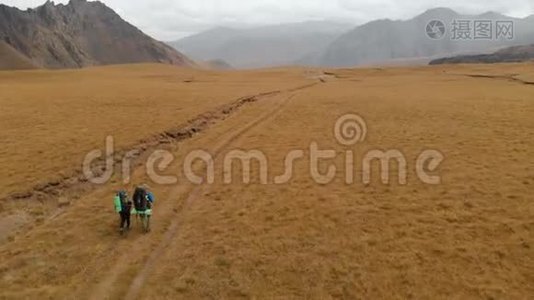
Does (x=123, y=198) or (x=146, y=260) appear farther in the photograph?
(x=123, y=198)

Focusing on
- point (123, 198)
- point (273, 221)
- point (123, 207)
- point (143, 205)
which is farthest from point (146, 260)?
point (273, 221)

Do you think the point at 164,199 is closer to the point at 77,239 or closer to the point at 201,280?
the point at 77,239

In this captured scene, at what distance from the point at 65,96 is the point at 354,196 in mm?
50910

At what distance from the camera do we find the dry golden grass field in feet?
61.9

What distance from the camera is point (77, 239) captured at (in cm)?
2219

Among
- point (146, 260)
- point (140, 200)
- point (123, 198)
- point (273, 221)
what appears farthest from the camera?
point (273, 221)

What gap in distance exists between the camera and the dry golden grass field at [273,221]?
18.9m

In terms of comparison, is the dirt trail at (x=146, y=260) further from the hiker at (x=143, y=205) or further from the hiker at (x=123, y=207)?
the hiker at (x=123, y=207)

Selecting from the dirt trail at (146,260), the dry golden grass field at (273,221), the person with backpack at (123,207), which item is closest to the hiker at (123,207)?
the person with backpack at (123,207)

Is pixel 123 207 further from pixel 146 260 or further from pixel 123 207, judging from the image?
pixel 146 260

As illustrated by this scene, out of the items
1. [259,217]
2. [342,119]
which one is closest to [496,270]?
[259,217]

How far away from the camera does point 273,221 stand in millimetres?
24281

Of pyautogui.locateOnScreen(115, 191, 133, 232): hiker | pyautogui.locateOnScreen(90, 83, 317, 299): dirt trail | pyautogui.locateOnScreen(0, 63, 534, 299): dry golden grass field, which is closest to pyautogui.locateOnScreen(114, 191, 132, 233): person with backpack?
pyautogui.locateOnScreen(115, 191, 133, 232): hiker

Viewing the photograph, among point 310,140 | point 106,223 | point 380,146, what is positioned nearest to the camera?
point 106,223
